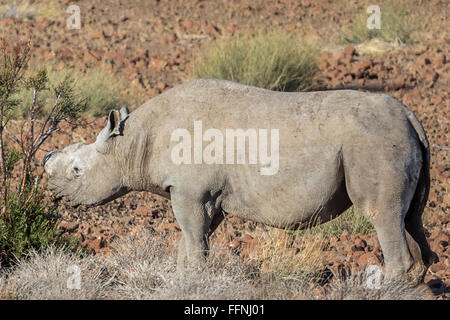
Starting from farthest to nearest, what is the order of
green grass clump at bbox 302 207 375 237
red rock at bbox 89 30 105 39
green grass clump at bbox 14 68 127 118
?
red rock at bbox 89 30 105 39, green grass clump at bbox 14 68 127 118, green grass clump at bbox 302 207 375 237

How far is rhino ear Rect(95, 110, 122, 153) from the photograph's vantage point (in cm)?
656

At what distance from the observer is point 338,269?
7.57 meters

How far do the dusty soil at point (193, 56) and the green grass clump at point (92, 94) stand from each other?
365mm

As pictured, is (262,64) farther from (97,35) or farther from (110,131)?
(110,131)

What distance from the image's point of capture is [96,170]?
6598 millimetres

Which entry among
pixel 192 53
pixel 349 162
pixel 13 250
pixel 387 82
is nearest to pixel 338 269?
pixel 349 162

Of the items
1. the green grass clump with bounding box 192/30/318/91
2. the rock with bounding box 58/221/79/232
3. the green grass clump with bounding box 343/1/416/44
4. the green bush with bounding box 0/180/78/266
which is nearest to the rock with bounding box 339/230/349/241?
the rock with bounding box 58/221/79/232

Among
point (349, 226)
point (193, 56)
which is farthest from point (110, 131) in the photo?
point (193, 56)

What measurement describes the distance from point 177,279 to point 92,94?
7.97 metres

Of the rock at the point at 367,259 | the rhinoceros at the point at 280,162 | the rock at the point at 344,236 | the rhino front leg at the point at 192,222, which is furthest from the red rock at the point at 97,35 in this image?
the rhino front leg at the point at 192,222

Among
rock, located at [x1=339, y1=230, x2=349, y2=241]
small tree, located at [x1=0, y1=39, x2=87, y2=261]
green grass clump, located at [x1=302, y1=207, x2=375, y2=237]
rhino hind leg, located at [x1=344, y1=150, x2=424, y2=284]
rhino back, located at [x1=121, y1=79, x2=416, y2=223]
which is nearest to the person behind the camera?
rhino hind leg, located at [x1=344, y1=150, x2=424, y2=284]

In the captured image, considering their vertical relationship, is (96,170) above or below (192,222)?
above

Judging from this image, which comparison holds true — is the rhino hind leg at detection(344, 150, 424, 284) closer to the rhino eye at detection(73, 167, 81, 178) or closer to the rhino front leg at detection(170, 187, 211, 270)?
the rhino front leg at detection(170, 187, 211, 270)

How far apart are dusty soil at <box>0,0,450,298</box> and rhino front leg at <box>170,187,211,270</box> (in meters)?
1.59
